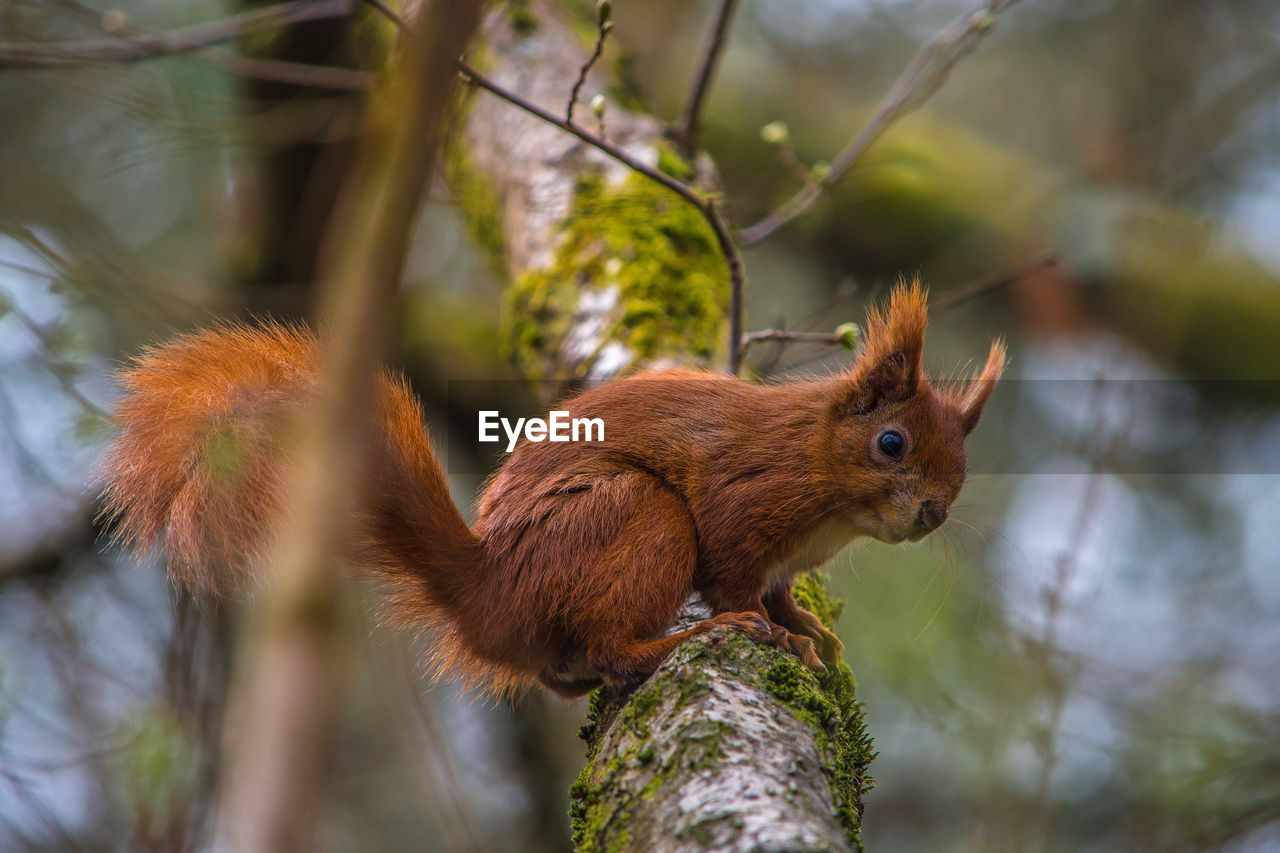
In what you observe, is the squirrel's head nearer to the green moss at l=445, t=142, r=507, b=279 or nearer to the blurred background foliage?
the blurred background foliage

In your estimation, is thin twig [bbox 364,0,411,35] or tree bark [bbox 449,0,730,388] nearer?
thin twig [bbox 364,0,411,35]

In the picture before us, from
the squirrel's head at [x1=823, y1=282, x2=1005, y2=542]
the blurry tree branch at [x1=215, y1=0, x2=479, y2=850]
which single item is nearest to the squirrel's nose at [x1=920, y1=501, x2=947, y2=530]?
the squirrel's head at [x1=823, y1=282, x2=1005, y2=542]

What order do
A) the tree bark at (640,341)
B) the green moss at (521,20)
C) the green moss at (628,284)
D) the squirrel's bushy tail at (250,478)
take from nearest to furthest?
the tree bark at (640,341) → the squirrel's bushy tail at (250,478) → the green moss at (628,284) → the green moss at (521,20)

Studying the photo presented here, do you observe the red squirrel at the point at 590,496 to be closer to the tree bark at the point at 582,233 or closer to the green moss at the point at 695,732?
the green moss at the point at 695,732

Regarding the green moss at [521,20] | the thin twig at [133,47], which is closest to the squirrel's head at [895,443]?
the green moss at [521,20]

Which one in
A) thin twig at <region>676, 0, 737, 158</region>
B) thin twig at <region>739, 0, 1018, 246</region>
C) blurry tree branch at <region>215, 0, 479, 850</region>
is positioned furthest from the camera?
thin twig at <region>676, 0, 737, 158</region>
